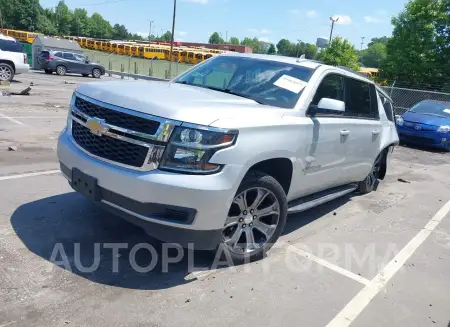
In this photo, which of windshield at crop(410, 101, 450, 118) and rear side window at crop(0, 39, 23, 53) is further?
rear side window at crop(0, 39, 23, 53)

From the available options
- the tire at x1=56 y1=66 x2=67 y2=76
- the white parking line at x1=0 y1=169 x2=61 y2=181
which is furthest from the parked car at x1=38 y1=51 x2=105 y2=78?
the white parking line at x1=0 y1=169 x2=61 y2=181

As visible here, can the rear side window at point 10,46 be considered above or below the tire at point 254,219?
above

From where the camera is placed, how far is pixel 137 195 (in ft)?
10.5

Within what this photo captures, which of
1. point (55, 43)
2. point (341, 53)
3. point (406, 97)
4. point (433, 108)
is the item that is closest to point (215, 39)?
point (341, 53)

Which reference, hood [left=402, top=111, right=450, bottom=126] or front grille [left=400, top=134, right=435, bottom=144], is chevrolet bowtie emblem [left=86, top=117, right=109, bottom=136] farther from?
hood [left=402, top=111, right=450, bottom=126]

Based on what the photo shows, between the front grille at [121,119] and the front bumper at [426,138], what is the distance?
11135mm

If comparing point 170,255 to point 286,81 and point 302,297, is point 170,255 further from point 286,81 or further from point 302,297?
point 286,81

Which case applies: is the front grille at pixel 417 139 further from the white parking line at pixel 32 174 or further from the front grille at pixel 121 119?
the front grille at pixel 121 119

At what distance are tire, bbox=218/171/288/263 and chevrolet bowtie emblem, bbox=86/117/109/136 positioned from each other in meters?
1.21

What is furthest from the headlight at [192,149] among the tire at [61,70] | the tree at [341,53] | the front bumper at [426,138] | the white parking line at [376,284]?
the tree at [341,53]

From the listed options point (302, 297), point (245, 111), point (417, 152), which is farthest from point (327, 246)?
point (417, 152)

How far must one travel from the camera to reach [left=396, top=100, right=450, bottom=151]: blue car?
481 inches

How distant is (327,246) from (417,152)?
8.83 metres

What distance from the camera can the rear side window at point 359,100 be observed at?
521 centimetres
